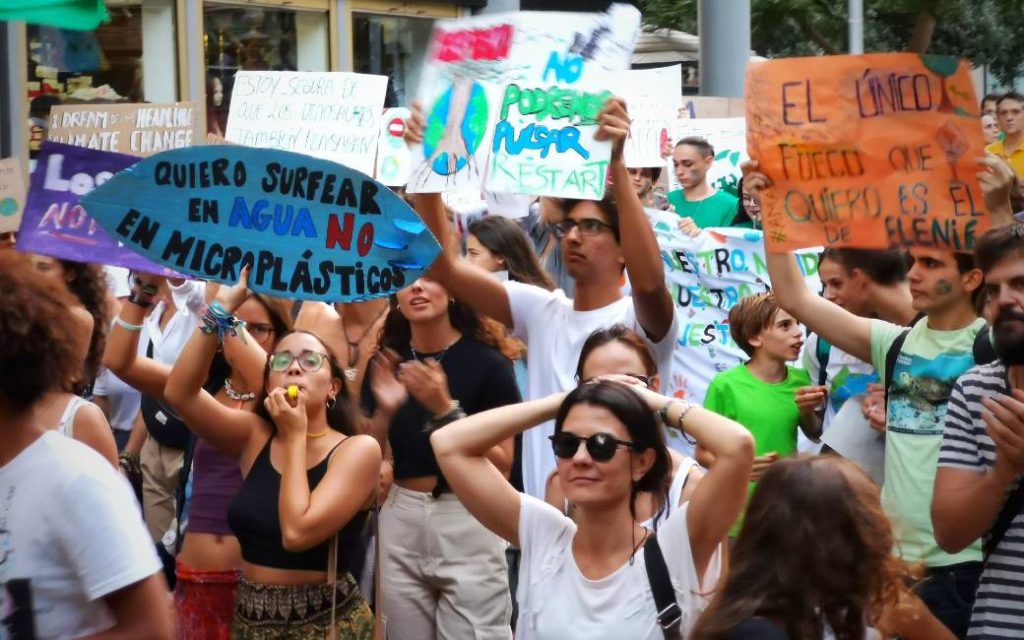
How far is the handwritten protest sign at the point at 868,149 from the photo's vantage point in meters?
4.66

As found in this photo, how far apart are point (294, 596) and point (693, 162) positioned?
5896 mm

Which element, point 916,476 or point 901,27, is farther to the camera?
point 901,27

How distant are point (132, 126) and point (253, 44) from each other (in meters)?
6.32

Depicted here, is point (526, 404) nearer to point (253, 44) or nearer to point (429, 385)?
point (429, 385)

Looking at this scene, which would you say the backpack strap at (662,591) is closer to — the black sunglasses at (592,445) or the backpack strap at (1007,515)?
the black sunglasses at (592,445)

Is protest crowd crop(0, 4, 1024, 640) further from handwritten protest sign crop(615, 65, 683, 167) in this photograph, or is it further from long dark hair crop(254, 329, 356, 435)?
handwritten protest sign crop(615, 65, 683, 167)

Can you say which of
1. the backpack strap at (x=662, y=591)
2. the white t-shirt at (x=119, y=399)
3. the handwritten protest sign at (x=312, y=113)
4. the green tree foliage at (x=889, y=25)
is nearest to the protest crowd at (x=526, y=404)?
the backpack strap at (x=662, y=591)

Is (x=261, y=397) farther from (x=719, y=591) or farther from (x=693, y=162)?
(x=693, y=162)

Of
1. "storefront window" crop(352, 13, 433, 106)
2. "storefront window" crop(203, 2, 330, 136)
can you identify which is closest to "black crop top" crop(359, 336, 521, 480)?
"storefront window" crop(203, 2, 330, 136)

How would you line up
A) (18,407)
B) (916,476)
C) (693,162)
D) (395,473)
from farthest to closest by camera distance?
(693,162) < (395,473) < (916,476) < (18,407)

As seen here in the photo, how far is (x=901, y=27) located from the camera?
31.0 meters

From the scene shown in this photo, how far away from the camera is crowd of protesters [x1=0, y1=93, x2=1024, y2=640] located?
3.20 m

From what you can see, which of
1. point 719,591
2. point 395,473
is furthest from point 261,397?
point 719,591

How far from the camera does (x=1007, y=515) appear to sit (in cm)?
400
